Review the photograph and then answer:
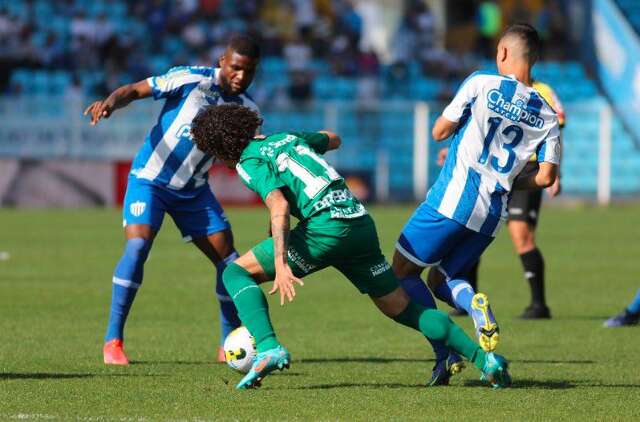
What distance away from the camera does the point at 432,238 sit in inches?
295

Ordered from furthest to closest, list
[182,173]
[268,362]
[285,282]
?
[182,173] < [268,362] < [285,282]

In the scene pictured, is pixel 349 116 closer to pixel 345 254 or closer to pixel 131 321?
pixel 131 321

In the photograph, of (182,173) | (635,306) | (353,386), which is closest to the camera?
(353,386)

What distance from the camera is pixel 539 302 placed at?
11.4 meters

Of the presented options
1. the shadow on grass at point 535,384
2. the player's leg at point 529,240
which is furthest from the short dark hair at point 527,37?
the player's leg at point 529,240

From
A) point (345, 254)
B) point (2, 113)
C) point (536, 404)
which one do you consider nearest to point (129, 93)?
point (345, 254)

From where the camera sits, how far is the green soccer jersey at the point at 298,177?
23.1 ft

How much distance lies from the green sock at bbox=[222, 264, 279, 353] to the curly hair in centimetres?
65

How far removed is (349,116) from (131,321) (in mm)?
17700

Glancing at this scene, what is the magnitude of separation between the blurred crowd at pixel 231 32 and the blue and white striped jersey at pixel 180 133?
1846cm

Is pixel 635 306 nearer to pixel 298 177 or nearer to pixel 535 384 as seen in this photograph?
pixel 535 384

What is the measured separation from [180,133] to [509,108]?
98.5 inches

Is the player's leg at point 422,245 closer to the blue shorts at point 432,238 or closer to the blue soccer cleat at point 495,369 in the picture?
the blue shorts at point 432,238

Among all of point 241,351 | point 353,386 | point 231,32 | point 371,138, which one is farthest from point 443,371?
point 231,32
